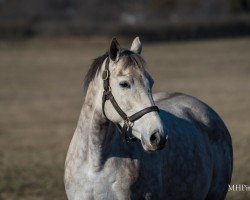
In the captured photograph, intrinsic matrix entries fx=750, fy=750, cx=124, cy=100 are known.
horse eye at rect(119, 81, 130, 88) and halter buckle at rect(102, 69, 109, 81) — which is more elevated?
halter buckle at rect(102, 69, 109, 81)

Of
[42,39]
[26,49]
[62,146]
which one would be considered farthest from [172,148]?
[42,39]

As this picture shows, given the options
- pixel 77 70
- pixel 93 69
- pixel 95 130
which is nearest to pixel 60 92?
pixel 77 70

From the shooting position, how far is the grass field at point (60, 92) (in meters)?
10.6

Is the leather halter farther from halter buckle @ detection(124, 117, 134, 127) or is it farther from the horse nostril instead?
the horse nostril

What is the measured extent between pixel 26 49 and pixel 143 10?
1424 inches

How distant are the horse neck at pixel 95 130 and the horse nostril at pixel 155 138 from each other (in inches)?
23.5

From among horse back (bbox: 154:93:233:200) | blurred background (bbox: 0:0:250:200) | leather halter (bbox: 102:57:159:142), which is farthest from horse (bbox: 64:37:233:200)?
blurred background (bbox: 0:0:250:200)

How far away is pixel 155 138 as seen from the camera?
511cm

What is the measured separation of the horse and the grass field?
9.12 feet

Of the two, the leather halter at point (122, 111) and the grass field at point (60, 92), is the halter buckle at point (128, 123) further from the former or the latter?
the grass field at point (60, 92)

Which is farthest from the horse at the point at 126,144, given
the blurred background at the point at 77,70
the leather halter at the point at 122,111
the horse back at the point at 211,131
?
the blurred background at the point at 77,70

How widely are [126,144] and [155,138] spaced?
2.09ft

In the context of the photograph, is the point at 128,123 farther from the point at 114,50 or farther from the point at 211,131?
the point at 211,131

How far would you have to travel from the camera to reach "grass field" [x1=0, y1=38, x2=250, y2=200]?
34.9ft
